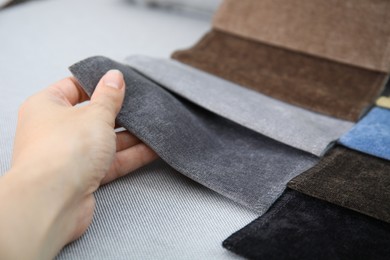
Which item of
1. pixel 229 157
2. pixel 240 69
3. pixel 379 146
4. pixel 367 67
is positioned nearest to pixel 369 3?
pixel 367 67

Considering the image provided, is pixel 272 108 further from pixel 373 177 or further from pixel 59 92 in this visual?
pixel 59 92

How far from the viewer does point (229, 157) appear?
0.75 m

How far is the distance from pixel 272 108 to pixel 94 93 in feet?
1.26

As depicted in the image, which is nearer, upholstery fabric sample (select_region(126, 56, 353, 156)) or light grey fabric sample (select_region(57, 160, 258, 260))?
light grey fabric sample (select_region(57, 160, 258, 260))

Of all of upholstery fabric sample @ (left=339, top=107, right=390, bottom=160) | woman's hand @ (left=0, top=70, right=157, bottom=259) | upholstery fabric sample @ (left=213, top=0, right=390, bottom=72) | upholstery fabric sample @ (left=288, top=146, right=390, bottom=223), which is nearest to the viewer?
woman's hand @ (left=0, top=70, right=157, bottom=259)

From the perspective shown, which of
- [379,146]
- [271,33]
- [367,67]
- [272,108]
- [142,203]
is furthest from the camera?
[271,33]

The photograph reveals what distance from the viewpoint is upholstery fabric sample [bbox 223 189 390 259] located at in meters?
0.55

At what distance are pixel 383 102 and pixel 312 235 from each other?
1.63 feet

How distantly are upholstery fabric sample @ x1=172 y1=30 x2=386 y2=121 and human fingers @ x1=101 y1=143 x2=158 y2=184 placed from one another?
39 centimetres

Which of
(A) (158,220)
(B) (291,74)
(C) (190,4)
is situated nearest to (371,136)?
(B) (291,74)

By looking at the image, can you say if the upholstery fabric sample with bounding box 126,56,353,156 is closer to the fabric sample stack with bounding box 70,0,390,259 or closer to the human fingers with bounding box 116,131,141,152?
the fabric sample stack with bounding box 70,0,390,259

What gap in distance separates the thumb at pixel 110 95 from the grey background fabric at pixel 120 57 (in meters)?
0.12

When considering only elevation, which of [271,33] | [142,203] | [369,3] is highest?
[369,3]

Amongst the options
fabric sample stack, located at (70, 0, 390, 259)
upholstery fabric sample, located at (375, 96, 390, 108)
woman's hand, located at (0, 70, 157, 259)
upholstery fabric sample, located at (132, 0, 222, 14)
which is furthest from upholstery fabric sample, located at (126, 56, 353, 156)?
upholstery fabric sample, located at (132, 0, 222, 14)
